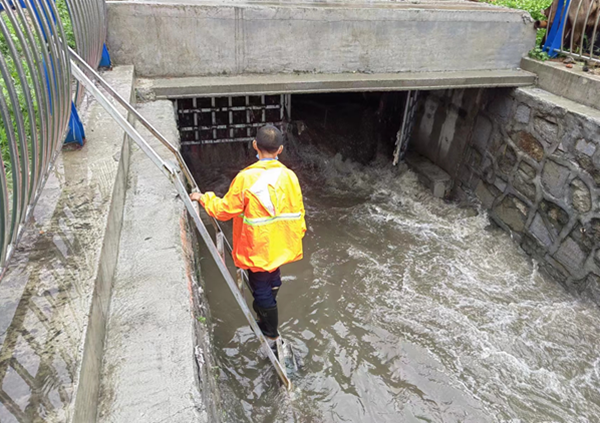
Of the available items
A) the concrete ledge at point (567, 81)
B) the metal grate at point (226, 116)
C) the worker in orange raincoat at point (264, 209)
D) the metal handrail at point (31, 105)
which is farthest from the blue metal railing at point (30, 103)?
the concrete ledge at point (567, 81)

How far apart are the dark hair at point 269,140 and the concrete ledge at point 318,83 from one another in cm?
271

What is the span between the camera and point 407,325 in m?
4.27

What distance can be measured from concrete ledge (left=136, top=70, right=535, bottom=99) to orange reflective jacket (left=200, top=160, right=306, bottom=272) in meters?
2.79

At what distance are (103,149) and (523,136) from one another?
5.53m

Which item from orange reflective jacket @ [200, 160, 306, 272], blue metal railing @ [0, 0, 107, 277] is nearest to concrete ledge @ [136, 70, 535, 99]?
blue metal railing @ [0, 0, 107, 277]

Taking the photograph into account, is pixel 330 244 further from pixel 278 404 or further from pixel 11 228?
pixel 11 228

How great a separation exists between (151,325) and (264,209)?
94 cm

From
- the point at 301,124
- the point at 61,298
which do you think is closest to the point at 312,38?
the point at 301,124

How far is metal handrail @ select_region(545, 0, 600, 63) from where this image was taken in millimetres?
5609

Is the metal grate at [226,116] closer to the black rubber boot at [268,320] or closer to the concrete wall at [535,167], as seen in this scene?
the concrete wall at [535,167]

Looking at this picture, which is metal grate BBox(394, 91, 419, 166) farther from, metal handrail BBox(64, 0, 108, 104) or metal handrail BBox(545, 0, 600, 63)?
metal handrail BBox(64, 0, 108, 104)

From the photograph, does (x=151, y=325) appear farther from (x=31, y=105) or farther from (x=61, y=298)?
(x=31, y=105)

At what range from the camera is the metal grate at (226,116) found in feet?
21.6

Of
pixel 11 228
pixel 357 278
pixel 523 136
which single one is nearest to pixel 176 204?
pixel 11 228
